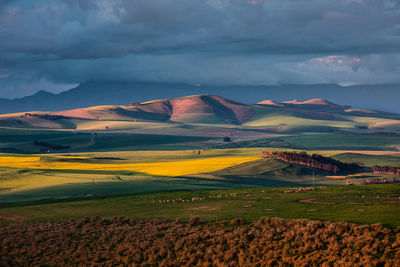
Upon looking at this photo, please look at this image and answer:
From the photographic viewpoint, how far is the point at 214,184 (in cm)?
8781

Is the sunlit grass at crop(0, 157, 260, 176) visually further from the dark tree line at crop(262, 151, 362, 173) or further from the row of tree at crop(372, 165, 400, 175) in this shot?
the row of tree at crop(372, 165, 400, 175)

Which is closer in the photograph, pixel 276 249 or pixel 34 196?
pixel 276 249

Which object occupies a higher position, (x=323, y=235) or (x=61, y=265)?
(x=323, y=235)

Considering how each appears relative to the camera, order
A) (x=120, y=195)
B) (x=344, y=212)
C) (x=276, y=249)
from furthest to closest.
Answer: (x=120, y=195) → (x=344, y=212) → (x=276, y=249)

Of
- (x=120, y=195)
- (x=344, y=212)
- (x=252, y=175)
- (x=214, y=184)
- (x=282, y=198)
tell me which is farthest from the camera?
(x=252, y=175)

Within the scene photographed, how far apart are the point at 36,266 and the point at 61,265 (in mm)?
2106

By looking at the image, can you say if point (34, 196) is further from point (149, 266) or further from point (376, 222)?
point (376, 222)

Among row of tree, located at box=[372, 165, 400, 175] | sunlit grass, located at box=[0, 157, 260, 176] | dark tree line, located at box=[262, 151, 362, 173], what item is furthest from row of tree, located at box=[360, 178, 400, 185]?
sunlit grass, located at box=[0, 157, 260, 176]

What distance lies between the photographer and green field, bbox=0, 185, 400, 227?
45938 mm

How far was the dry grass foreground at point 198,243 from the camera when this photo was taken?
3453cm

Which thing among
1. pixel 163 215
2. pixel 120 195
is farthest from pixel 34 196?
pixel 163 215

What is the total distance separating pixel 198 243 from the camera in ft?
136

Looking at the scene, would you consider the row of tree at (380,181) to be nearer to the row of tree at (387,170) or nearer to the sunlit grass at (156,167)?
the row of tree at (387,170)

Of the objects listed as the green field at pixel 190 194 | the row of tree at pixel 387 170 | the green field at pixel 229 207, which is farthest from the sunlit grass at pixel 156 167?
the green field at pixel 229 207
